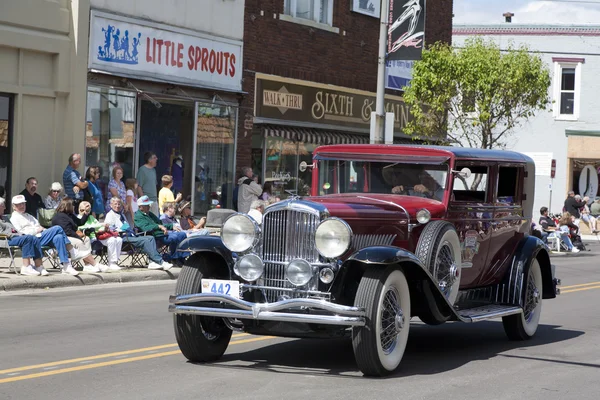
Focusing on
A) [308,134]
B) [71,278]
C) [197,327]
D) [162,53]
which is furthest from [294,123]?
[197,327]

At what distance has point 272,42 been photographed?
26.9 meters

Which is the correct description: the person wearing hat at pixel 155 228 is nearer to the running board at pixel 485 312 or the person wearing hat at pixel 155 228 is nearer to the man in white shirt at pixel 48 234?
the man in white shirt at pixel 48 234

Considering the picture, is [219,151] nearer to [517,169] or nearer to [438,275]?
[517,169]

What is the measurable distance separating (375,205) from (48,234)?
8058 millimetres

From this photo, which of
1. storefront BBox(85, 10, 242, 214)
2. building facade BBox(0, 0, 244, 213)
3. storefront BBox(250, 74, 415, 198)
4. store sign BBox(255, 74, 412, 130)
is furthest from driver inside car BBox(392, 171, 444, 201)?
store sign BBox(255, 74, 412, 130)

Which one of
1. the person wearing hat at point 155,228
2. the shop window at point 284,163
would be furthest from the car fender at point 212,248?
the shop window at point 284,163

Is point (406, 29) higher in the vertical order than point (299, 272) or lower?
higher

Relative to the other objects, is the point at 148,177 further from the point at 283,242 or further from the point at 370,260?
the point at 370,260

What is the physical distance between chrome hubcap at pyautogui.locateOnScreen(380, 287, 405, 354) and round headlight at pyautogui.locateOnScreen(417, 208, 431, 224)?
39.4 inches

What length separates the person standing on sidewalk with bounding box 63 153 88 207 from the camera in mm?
19359

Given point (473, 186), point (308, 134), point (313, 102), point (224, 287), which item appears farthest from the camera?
point (313, 102)

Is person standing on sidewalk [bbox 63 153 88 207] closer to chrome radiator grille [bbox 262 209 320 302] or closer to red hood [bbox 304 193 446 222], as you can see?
red hood [bbox 304 193 446 222]

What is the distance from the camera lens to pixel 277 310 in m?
8.12

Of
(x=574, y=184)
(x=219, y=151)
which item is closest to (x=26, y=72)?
(x=219, y=151)
